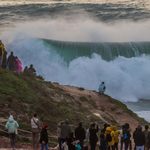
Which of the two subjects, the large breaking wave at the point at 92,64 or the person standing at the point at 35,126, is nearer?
the person standing at the point at 35,126

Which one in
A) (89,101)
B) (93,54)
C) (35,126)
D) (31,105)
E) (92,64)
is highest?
(93,54)

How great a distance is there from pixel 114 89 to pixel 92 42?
9996 mm

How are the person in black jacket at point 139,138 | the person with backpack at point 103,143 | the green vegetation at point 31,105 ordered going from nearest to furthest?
the person in black jacket at point 139,138 < the person with backpack at point 103,143 < the green vegetation at point 31,105

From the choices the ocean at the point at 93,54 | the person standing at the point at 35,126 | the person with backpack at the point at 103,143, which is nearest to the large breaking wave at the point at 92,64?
the ocean at the point at 93,54

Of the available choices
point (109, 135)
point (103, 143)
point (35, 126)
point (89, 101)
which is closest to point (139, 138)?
point (109, 135)

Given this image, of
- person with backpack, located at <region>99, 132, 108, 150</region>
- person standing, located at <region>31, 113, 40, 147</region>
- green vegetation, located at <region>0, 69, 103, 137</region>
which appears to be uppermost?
green vegetation, located at <region>0, 69, 103, 137</region>

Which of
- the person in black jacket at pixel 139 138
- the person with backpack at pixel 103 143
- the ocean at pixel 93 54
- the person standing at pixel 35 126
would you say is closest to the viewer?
the person in black jacket at pixel 139 138

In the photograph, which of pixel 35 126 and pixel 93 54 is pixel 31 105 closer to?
pixel 35 126

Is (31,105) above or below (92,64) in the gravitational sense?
below

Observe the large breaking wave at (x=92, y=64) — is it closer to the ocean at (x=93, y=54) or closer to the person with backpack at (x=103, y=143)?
the ocean at (x=93, y=54)

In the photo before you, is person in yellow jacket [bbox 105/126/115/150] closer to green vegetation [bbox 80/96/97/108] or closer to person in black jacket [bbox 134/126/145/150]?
person in black jacket [bbox 134/126/145/150]

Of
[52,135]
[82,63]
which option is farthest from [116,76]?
[52,135]

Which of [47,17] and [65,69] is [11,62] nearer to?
[65,69]

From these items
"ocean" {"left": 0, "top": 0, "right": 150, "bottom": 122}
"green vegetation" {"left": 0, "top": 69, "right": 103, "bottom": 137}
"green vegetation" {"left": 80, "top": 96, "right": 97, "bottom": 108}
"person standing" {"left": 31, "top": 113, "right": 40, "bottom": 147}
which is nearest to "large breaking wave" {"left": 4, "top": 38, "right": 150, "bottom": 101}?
"ocean" {"left": 0, "top": 0, "right": 150, "bottom": 122}
